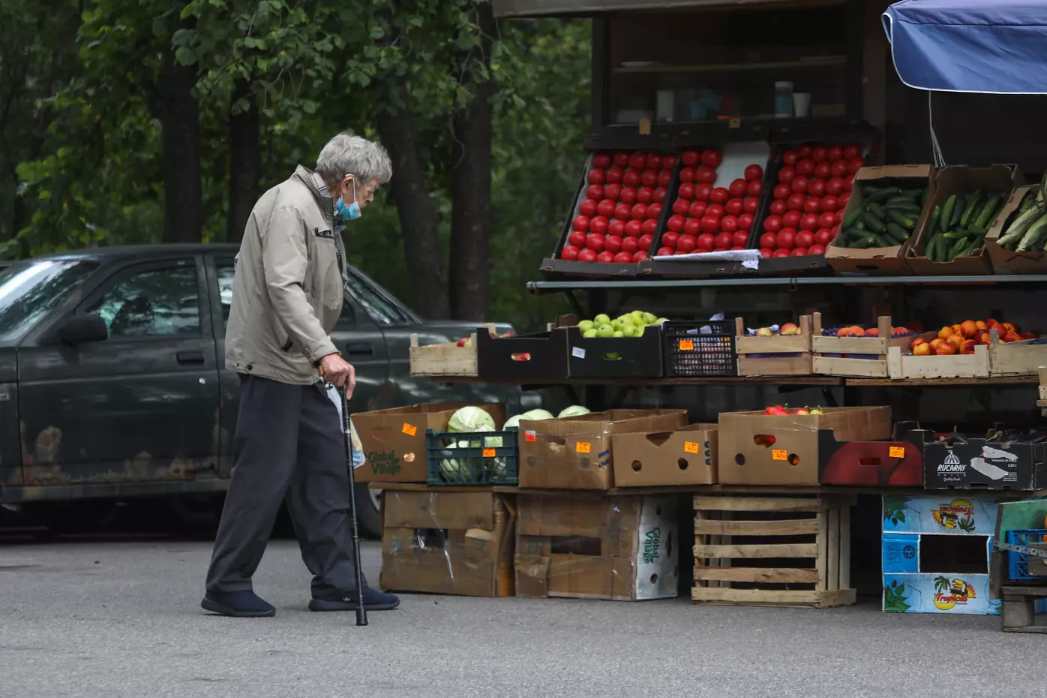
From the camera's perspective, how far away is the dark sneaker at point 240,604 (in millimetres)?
8359

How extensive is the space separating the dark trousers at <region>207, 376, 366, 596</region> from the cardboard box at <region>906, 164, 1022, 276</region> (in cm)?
298

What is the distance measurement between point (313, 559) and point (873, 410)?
2751 millimetres

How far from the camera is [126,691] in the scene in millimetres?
6555

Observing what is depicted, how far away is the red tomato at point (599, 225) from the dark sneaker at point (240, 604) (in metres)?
3.15

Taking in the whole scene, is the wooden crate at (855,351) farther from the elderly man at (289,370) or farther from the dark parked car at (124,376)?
the elderly man at (289,370)

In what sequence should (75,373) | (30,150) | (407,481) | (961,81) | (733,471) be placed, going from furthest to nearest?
1. (30,150)
2. (75,373)
3. (407,481)
4. (733,471)
5. (961,81)

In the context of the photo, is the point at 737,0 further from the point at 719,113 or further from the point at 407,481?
the point at 407,481

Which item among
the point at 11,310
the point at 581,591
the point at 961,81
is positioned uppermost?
the point at 961,81

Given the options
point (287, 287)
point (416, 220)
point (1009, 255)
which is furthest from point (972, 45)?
point (416, 220)

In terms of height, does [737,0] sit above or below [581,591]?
above

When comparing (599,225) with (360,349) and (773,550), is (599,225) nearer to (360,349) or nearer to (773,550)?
(360,349)

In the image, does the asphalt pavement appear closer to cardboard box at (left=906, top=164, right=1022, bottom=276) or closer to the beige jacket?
the beige jacket

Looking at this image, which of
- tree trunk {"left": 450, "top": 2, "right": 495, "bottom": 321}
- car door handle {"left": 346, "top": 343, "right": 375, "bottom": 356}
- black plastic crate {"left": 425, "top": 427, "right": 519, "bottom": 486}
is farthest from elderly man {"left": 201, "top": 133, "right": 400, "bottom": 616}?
tree trunk {"left": 450, "top": 2, "right": 495, "bottom": 321}

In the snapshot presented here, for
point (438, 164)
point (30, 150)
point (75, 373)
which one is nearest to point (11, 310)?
point (75, 373)
